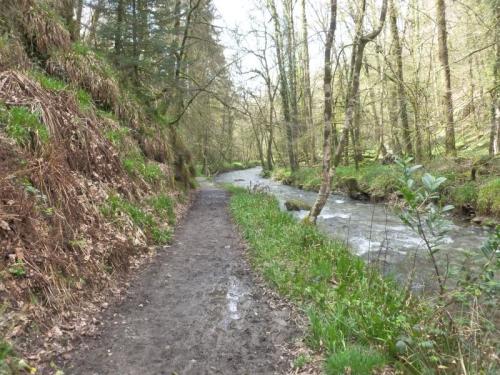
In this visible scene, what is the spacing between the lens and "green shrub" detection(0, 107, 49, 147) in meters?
4.93

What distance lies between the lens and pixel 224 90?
60.8ft

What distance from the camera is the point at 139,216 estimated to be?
23.0ft

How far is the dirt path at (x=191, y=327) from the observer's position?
3.41 m

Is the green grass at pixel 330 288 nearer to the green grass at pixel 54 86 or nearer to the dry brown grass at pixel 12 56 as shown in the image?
the green grass at pixel 54 86

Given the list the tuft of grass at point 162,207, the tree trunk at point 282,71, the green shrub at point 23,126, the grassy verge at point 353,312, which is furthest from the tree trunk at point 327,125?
the tree trunk at point 282,71

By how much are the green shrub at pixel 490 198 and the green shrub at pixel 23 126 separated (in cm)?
1064

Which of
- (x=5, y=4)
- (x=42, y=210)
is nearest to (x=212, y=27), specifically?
(x=5, y=4)

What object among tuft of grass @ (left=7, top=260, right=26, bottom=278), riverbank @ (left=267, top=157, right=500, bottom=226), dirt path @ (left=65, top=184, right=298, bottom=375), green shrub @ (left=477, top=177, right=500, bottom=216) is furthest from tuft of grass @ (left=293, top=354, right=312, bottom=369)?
green shrub @ (left=477, top=177, right=500, bottom=216)

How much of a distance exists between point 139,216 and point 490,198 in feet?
30.6

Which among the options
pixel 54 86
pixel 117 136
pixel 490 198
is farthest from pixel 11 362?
pixel 490 198

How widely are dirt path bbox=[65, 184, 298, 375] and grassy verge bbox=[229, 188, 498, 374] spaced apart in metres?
0.38

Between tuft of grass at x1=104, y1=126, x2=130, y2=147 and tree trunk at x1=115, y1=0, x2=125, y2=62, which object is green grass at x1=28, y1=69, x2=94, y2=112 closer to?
tuft of grass at x1=104, y1=126, x2=130, y2=147

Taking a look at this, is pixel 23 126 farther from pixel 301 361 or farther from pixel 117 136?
pixel 301 361

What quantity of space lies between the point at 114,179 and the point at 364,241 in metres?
5.95
